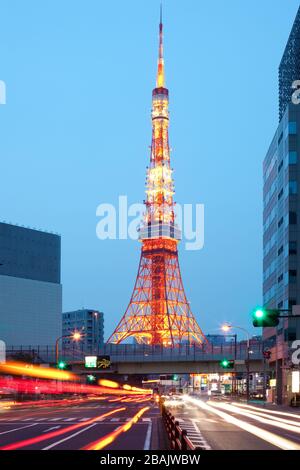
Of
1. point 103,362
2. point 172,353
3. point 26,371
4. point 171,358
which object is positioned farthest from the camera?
point 26,371

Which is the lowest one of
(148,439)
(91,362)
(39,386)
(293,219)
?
(39,386)

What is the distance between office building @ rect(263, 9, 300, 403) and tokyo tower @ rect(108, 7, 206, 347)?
141 ft

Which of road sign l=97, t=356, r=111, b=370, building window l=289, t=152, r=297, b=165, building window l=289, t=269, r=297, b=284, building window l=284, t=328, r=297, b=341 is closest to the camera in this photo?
building window l=284, t=328, r=297, b=341

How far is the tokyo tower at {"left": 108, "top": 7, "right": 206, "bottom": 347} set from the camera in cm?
17150

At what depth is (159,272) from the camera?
177000 millimetres

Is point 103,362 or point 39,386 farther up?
point 103,362

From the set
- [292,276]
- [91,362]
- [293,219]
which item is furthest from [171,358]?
[293,219]

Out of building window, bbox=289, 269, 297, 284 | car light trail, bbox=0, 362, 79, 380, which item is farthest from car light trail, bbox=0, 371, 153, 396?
building window, bbox=289, 269, 297, 284

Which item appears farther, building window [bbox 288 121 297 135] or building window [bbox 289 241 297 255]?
building window [bbox 288 121 297 135]

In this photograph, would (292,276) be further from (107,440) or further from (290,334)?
(107,440)

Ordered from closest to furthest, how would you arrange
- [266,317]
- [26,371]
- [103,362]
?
[266,317]
[103,362]
[26,371]

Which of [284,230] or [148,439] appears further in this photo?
[284,230]

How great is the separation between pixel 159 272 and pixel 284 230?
67.8 metres

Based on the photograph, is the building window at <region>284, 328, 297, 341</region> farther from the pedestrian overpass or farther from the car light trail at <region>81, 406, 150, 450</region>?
the car light trail at <region>81, 406, 150, 450</region>
